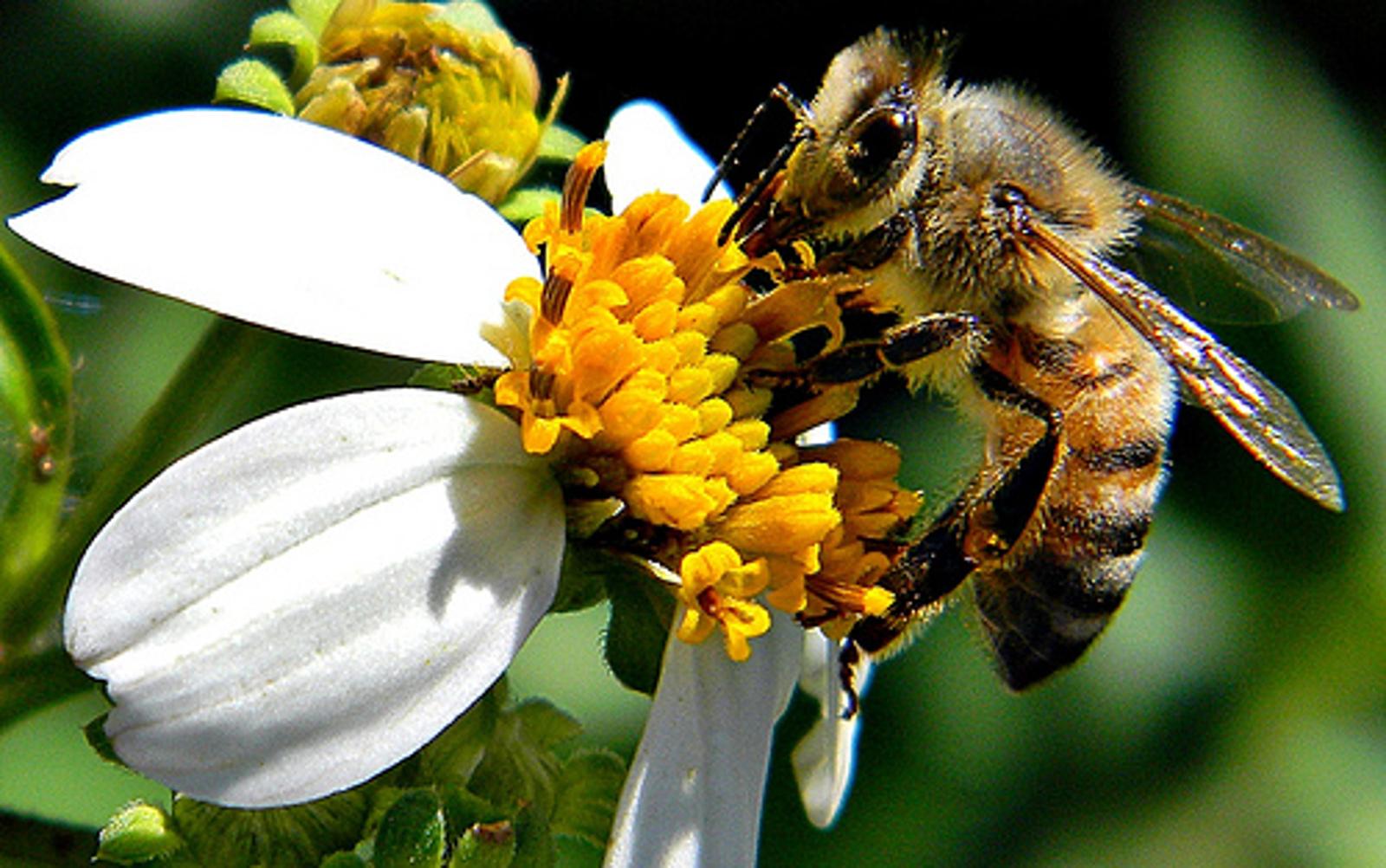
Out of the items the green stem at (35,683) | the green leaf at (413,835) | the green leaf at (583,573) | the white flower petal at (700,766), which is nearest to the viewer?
the green leaf at (413,835)

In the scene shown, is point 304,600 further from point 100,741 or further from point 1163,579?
point 1163,579

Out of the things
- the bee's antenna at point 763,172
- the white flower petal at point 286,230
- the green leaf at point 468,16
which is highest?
the bee's antenna at point 763,172

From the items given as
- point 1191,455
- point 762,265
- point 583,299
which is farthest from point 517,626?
point 1191,455

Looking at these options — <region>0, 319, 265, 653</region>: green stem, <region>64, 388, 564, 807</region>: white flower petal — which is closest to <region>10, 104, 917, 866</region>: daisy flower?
<region>64, 388, 564, 807</region>: white flower petal

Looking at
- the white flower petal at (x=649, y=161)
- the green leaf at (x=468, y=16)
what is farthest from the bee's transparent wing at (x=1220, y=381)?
the green leaf at (x=468, y=16)

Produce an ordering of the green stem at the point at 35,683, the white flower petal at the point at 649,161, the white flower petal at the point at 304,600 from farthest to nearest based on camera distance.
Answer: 1. the white flower petal at the point at 649,161
2. the green stem at the point at 35,683
3. the white flower petal at the point at 304,600

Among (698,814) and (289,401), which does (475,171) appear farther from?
(289,401)

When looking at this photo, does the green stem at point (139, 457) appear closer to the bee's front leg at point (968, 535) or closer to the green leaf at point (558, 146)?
the green leaf at point (558, 146)
